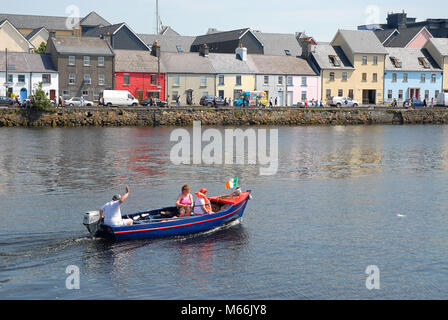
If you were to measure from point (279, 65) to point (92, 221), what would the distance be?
265 feet

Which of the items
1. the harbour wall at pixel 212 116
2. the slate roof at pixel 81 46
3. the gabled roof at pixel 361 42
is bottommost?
the harbour wall at pixel 212 116

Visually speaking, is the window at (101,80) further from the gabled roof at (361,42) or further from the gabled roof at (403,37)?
the gabled roof at (403,37)

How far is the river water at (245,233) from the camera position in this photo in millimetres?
19531

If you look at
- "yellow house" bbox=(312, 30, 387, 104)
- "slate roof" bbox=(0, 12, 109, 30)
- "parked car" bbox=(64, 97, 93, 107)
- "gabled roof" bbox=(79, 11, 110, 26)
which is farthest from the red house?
"slate roof" bbox=(0, 12, 109, 30)

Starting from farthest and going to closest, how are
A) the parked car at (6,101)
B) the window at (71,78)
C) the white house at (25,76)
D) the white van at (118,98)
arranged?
the window at (71,78) → the white house at (25,76) → the white van at (118,98) → the parked car at (6,101)

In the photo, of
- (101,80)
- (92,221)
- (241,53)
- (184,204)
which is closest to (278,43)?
(241,53)

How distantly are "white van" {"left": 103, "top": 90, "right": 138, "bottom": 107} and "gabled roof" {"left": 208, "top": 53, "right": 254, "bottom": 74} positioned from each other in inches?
665

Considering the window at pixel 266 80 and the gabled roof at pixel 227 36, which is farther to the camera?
the gabled roof at pixel 227 36

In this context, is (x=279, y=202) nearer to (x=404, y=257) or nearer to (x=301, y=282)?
(x=404, y=257)

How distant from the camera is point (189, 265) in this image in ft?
70.4

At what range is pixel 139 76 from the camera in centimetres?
9150

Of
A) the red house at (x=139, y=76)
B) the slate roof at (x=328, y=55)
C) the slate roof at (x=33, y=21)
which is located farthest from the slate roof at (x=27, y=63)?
the slate roof at (x=33, y=21)

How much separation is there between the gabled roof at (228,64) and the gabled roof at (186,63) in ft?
3.85
